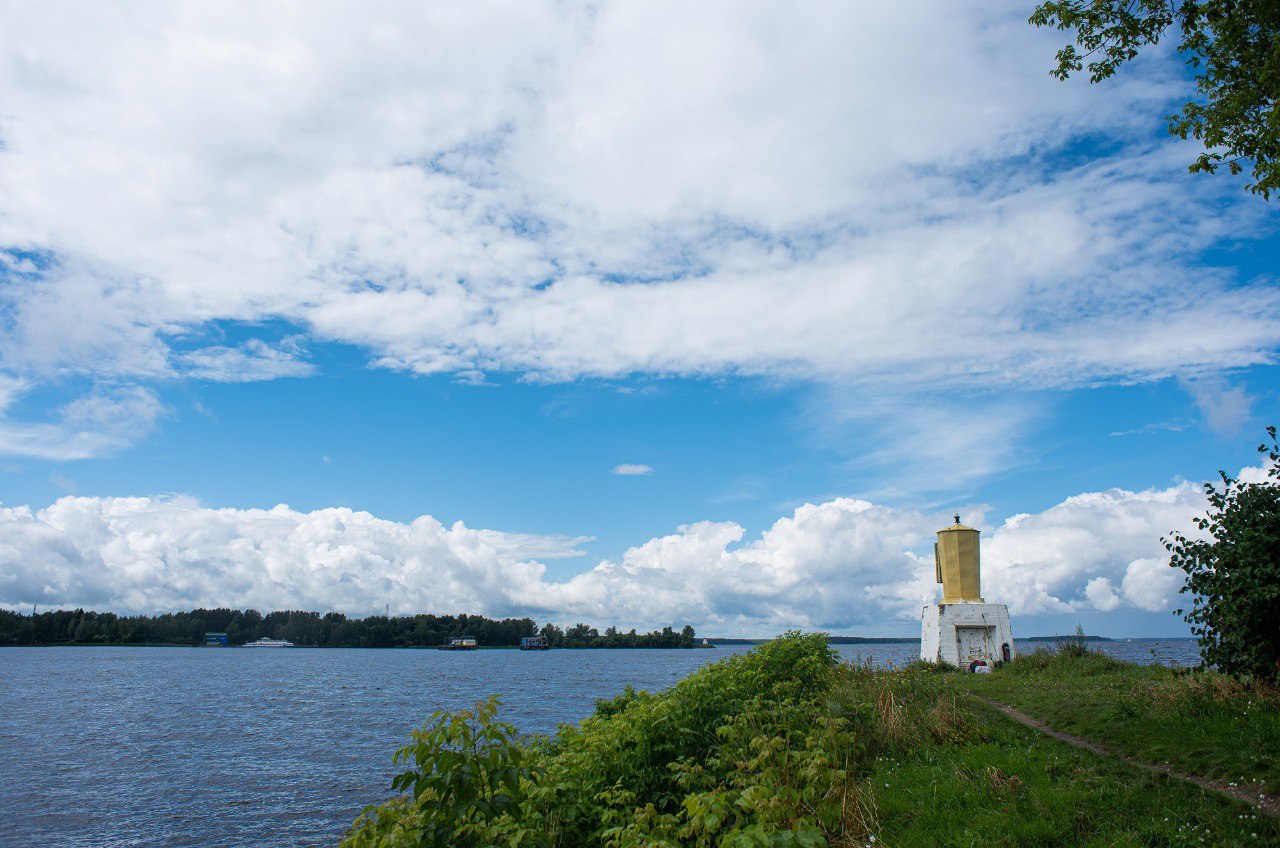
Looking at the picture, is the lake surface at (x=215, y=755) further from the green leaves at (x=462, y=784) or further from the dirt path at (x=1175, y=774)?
the green leaves at (x=462, y=784)

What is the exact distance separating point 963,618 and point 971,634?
662 millimetres

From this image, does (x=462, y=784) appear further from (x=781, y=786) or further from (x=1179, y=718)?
(x=1179, y=718)

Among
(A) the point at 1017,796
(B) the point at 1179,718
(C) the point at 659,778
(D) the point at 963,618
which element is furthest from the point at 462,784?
(D) the point at 963,618

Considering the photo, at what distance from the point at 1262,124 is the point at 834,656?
12.3m

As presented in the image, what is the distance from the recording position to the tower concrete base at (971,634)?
25422 millimetres

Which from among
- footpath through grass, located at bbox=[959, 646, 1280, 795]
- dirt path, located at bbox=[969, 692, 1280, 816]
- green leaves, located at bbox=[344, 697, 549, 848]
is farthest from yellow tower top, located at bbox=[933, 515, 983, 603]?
green leaves, located at bbox=[344, 697, 549, 848]

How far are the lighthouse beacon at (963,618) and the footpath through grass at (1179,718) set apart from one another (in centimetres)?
964

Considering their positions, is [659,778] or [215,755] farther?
[215,755]

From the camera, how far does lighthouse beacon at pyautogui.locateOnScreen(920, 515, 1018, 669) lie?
2548 centimetres

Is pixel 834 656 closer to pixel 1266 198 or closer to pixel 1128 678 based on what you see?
pixel 1128 678

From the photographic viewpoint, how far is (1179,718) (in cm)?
1011

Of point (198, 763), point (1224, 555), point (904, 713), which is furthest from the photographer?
point (198, 763)

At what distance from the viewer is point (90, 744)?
30828mm

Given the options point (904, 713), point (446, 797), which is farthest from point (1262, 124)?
point (446, 797)
